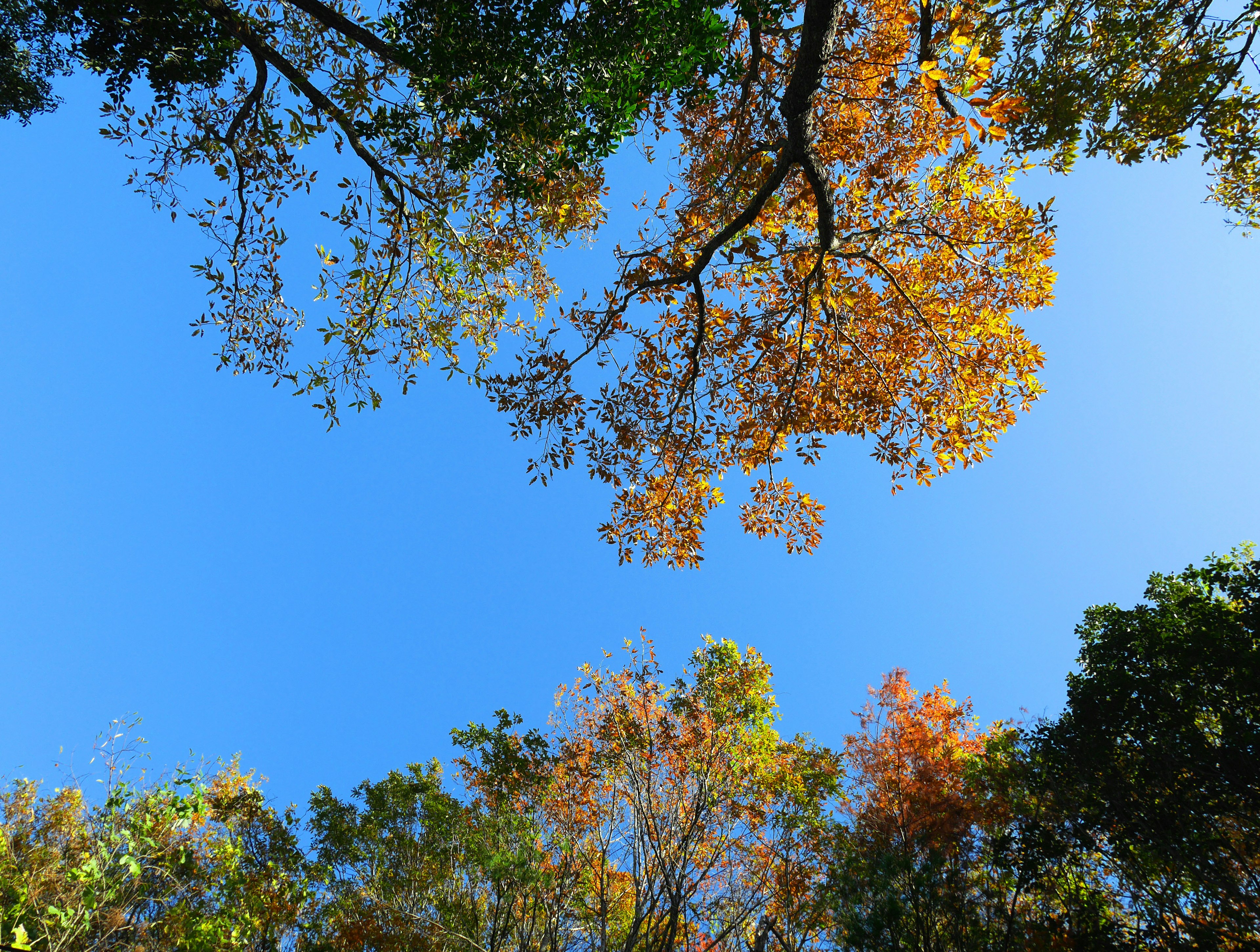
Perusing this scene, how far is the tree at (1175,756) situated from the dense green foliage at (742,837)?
0.10ft

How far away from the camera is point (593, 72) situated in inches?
186

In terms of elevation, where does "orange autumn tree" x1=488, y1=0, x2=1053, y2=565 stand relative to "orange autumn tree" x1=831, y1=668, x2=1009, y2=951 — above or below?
above

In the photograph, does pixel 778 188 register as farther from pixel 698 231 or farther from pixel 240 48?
pixel 240 48

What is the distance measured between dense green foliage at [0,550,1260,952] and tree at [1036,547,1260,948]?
3 cm

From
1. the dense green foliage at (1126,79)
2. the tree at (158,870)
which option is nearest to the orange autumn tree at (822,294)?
the dense green foliage at (1126,79)

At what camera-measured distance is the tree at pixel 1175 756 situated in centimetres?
699

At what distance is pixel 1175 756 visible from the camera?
7945mm

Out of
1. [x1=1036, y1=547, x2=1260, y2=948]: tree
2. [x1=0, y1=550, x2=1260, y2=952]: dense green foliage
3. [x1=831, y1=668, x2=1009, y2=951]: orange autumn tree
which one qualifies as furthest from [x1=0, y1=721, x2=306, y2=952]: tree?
[x1=1036, y1=547, x2=1260, y2=948]: tree

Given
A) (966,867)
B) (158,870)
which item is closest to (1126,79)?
(966,867)

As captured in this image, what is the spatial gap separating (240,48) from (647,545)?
21.1ft

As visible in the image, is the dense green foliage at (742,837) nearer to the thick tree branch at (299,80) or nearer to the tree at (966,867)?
the tree at (966,867)

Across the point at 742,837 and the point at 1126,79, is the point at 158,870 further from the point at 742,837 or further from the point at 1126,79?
the point at 1126,79

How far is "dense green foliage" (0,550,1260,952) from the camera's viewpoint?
728 cm

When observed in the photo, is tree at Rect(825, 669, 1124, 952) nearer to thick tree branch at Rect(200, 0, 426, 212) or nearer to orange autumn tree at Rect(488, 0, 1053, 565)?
orange autumn tree at Rect(488, 0, 1053, 565)
